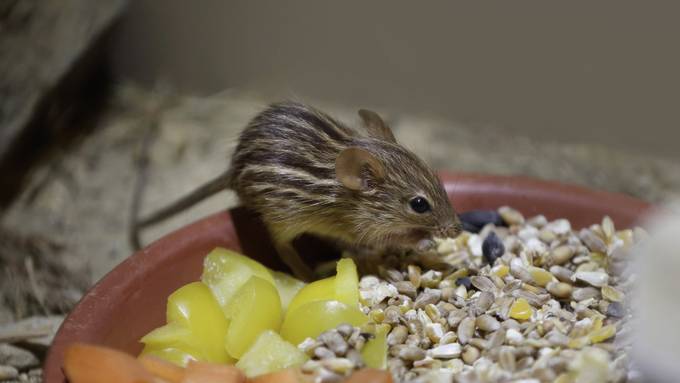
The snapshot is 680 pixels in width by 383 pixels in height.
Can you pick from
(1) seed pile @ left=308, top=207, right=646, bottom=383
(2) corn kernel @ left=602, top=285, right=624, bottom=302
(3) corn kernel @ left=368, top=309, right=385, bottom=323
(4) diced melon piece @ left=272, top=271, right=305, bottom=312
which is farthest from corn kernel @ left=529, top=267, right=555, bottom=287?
(4) diced melon piece @ left=272, top=271, right=305, bottom=312

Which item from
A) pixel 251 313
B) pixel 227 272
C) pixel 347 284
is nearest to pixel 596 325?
pixel 347 284

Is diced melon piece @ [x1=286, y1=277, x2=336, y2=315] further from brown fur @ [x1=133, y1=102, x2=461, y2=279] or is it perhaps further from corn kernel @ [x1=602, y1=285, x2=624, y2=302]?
corn kernel @ [x1=602, y1=285, x2=624, y2=302]

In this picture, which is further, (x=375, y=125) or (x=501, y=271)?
(x=375, y=125)

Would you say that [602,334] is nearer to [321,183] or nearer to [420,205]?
[420,205]

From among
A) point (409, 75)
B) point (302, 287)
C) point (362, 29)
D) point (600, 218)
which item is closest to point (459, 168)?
point (409, 75)

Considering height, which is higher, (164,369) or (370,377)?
(370,377)

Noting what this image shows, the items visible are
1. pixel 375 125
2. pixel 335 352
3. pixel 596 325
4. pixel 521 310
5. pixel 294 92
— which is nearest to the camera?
pixel 335 352
